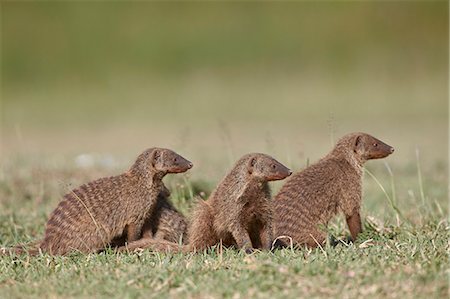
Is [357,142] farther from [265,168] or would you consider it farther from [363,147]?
[265,168]

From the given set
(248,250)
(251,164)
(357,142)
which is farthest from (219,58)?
(248,250)

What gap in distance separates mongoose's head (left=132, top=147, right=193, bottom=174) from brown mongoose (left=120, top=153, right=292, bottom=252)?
13.7 inches

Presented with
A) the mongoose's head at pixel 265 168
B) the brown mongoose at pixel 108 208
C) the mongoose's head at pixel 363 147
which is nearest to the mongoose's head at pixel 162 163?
the brown mongoose at pixel 108 208

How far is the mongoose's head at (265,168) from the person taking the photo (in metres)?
4.48

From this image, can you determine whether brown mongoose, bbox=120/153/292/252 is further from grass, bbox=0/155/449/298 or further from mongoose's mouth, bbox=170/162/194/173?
mongoose's mouth, bbox=170/162/194/173

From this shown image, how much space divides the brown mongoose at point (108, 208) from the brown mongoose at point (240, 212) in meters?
0.19

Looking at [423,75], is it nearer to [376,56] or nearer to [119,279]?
[376,56]

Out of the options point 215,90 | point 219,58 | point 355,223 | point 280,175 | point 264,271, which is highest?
point 280,175

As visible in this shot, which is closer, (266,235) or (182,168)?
(266,235)

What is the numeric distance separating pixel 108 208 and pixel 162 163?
42 cm

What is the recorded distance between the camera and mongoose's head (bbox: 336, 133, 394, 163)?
496 cm

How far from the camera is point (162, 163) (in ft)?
15.9

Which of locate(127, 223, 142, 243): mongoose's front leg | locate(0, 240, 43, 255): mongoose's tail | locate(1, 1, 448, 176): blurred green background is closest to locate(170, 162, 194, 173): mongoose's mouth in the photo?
locate(127, 223, 142, 243): mongoose's front leg

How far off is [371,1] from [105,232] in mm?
18541
